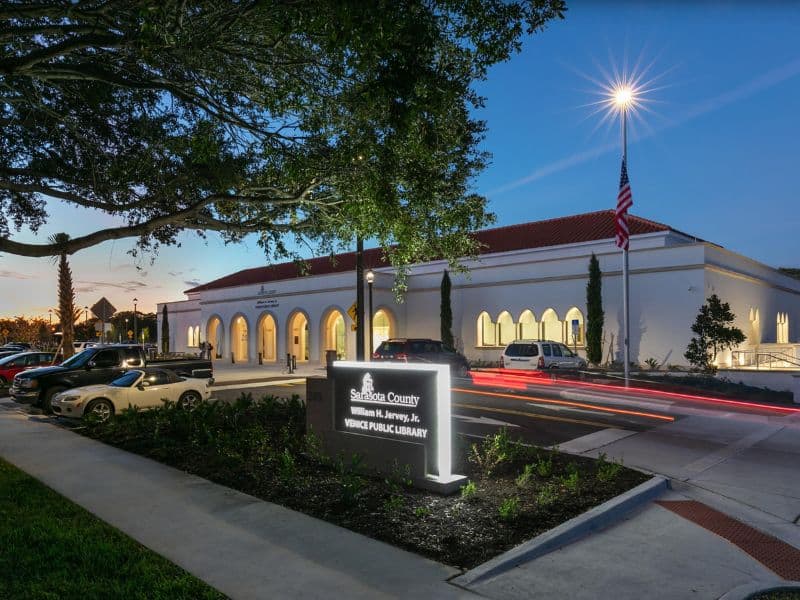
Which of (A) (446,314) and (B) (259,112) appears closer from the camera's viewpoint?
(B) (259,112)

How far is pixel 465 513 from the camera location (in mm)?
6625

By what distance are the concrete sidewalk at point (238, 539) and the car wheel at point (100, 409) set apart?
4.13 m

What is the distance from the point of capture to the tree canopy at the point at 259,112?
757 centimetres

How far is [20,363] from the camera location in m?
24.7

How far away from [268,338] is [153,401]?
92.5 feet

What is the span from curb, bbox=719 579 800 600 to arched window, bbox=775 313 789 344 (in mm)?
37075

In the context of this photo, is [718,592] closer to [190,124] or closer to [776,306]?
[190,124]

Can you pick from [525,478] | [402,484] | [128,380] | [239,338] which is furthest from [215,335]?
[525,478]

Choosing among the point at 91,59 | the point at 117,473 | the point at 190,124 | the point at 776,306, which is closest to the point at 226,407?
the point at 117,473

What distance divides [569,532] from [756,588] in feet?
5.54

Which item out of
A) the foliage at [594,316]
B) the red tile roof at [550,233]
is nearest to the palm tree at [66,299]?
the red tile roof at [550,233]

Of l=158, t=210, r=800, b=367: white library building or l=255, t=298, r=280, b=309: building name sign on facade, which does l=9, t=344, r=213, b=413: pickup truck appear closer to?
l=158, t=210, r=800, b=367: white library building

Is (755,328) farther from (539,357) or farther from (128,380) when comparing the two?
(128,380)

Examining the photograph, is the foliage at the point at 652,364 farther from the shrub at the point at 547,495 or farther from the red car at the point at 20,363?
the red car at the point at 20,363
